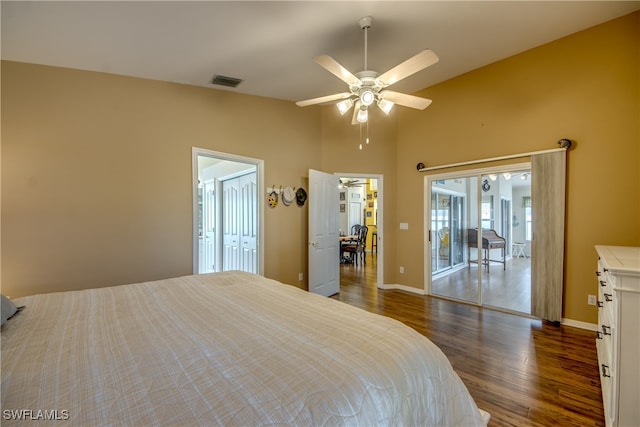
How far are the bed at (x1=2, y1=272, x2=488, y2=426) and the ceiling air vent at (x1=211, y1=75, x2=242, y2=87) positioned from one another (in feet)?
9.33

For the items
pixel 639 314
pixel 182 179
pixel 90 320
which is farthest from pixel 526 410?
pixel 182 179

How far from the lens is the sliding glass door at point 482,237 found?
3795 mm

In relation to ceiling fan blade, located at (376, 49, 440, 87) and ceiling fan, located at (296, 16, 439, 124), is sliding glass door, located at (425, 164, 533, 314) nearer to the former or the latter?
ceiling fan, located at (296, 16, 439, 124)

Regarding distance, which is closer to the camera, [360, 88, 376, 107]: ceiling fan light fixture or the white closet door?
[360, 88, 376, 107]: ceiling fan light fixture

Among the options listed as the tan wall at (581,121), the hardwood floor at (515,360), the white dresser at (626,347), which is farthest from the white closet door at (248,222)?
the white dresser at (626,347)

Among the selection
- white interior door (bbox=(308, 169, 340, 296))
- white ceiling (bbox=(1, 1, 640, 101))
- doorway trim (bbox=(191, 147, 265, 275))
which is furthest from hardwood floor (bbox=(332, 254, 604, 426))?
white ceiling (bbox=(1, 1, 640, 101))

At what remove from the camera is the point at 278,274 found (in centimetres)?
425

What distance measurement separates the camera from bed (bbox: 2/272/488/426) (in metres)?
0.77

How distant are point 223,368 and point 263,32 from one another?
2793 mm

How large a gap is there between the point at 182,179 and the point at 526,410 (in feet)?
Result: 12.6

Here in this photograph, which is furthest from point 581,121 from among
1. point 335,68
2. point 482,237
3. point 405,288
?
point 405,288

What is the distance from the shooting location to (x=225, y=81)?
3.54 meters

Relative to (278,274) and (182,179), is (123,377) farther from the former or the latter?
(278,274)

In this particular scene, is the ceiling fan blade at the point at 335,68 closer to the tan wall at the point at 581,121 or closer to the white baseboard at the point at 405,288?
the tan wall at the point at 581,121
